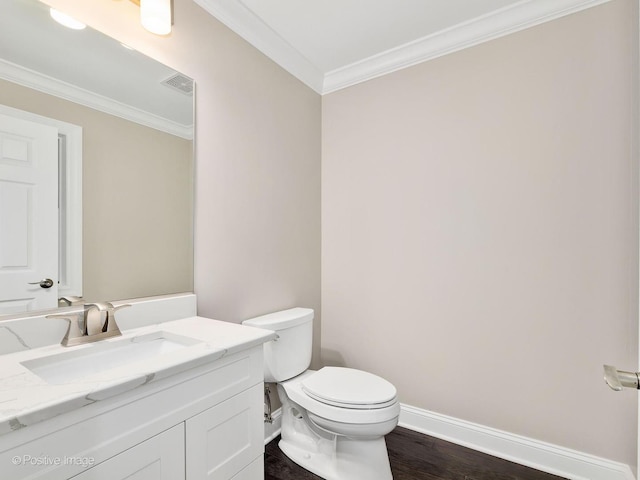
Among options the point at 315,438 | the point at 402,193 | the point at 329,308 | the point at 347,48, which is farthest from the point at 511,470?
the point at 347,48

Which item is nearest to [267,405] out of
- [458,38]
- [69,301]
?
[69,301]

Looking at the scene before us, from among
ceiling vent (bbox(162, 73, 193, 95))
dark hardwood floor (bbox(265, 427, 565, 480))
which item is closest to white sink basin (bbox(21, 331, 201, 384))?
dark hardwood floor (bbox(265, 427, 565, 480))

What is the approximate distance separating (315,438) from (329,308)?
871 mm

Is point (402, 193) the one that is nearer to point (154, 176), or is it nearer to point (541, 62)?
point (541, 62)

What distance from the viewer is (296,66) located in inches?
84.2

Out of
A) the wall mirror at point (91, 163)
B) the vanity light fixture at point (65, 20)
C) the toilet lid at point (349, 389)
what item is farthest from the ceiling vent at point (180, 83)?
the toilet lid at point (349, 389)

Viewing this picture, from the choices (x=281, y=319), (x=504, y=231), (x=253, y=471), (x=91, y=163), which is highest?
(x=91, y=163)

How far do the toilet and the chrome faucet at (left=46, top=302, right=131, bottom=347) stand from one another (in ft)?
2.16

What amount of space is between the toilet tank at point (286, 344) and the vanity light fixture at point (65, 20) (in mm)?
1385

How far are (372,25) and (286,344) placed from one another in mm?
1845

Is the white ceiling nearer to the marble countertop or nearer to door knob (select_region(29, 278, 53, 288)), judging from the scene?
door knob (select_region(29, 278, 53, 288))

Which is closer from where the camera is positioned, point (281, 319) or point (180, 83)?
point (180, 83)

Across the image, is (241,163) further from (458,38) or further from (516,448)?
(516,448)

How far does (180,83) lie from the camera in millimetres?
1487
